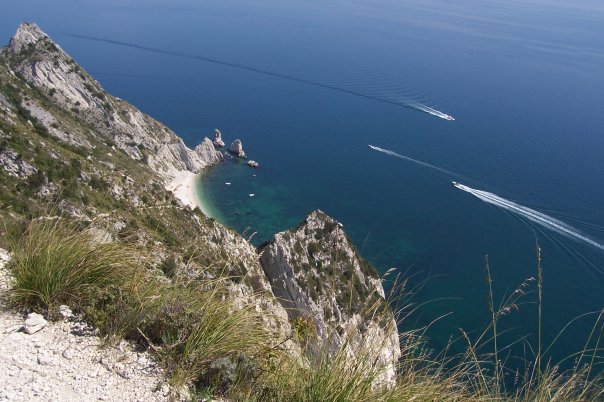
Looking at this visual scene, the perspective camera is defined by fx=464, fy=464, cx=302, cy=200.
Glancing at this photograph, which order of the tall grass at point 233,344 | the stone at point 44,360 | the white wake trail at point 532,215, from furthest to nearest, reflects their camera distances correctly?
the white wake trail at point 532,215 < the stone at point 44,360 < the tall grass at point 233,344

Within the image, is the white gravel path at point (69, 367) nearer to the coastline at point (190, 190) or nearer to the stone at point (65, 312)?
the stone at point (65, 312)

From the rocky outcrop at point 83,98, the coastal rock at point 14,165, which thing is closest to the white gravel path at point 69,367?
the coastal rock at point 14,165

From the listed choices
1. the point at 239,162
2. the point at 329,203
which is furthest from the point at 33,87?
the point at 329,203

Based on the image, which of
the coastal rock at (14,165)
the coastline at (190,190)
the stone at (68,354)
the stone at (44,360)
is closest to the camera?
the stone at (44,360)

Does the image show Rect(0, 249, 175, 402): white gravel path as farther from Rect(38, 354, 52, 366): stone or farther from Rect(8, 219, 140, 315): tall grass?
Rect(8, 219, 140, 315): tall grass

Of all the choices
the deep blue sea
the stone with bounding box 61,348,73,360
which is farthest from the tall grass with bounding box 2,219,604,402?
the deep blue sea

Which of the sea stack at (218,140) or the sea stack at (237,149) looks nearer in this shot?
the sea stack at (237,149)

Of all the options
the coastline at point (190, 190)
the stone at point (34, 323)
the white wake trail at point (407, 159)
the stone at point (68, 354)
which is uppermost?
the stone at point (34, 323)
